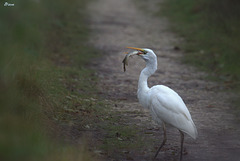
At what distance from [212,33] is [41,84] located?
7.00 meters

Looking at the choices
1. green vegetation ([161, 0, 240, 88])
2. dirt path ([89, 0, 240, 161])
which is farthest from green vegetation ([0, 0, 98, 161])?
green vegetation ([161, 0, 240, 88])

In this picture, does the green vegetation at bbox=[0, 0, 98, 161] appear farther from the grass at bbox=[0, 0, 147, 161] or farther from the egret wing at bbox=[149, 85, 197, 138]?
the egret wing at bbox=[149, 85, 197, 138]

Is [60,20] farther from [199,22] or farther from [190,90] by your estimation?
[190,90]

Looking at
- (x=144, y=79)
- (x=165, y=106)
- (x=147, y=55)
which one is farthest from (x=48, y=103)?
(x=165, y=106)

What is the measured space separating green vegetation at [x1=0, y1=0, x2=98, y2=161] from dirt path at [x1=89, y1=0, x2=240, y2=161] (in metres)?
0.50

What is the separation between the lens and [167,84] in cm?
859

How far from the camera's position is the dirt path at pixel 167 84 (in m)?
5.64

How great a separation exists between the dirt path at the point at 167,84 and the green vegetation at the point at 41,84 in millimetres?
497

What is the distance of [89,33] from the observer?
42.3ft

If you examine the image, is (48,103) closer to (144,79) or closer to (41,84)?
(41,84)

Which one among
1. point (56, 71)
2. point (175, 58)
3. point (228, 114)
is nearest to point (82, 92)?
point (56, 71)

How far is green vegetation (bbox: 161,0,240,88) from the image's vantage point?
31.9 feet

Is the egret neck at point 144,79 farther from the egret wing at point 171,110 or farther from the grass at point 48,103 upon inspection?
the grass at point 48,103

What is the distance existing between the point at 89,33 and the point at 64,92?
591 cm
